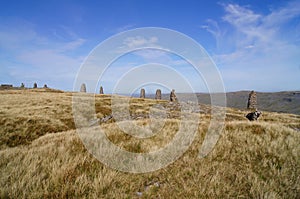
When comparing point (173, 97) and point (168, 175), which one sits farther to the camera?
point (173, 97)

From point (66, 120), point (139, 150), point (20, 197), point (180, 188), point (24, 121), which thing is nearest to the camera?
point (20, 197)

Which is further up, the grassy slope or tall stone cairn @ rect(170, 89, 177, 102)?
tall stone cairn @ rect(170, 89, 177, 102)

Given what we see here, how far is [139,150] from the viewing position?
22.7 feet

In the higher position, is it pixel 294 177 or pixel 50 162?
pixel 50 162

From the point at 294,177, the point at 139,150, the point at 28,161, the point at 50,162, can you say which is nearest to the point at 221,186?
the point at 294,177

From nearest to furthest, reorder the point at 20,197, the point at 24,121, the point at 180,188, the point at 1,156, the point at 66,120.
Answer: the point at 20,197 < the point at 180,188 < the point at 1,156 < the point at 24,121 < the point at 66,120

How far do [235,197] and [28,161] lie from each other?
507cm

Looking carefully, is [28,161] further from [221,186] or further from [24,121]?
[24,121]

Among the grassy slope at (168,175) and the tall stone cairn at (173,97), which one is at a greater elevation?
the tall stone cairn at (173,97)

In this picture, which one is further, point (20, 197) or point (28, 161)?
point (28, 161)

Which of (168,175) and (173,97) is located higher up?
(173,97)

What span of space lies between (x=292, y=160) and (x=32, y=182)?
24.0ft

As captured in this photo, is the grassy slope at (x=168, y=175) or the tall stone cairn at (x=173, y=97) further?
the tall stone cairn at (x=173, y=97)

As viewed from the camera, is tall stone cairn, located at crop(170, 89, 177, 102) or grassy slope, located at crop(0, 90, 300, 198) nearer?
grassy slope, located at crop(0, 90, 300, 198)
